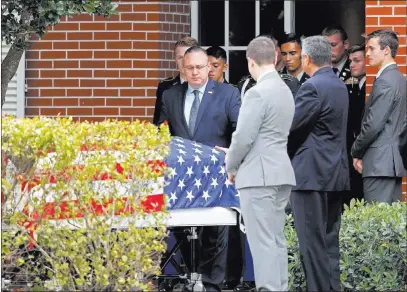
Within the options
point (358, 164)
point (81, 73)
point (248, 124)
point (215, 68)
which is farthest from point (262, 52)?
point (81, 73)

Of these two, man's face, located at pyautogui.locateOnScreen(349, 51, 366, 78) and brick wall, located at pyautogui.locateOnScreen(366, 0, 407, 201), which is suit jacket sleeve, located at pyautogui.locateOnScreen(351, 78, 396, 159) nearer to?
brick wall, located at pyautogui.locateOnScreen(366, 0, 407, 201)

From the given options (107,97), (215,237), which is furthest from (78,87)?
(215,237)

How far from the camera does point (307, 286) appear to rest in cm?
1013

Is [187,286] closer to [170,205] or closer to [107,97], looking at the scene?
[170,205]

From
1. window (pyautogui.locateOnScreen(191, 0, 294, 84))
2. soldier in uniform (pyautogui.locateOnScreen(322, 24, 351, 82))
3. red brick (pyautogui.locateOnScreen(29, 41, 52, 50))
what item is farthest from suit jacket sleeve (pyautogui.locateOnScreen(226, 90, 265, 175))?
window (pyautogui.locateOnScreen(191, 0, 294, 84))

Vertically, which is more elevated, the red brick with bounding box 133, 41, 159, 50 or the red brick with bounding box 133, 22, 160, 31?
the red brick with bounding box 133, 22, 160, 31

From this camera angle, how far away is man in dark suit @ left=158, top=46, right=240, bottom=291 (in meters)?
10.9

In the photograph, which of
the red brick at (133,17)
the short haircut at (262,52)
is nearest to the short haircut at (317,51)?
the short haircut at (262,52)

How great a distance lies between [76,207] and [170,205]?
3.32ft

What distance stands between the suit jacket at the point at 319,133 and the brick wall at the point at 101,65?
357cm

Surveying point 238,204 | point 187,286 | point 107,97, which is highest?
point 107,97

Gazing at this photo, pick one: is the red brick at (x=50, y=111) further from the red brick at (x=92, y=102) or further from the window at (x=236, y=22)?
the window at (x=236, y=22)

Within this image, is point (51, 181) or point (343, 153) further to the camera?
point (343, 153)

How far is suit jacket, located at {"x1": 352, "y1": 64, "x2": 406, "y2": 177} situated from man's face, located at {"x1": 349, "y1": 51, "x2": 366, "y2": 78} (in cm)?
127
